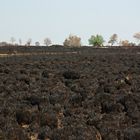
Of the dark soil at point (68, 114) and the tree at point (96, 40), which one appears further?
the tree at point (96, 40)

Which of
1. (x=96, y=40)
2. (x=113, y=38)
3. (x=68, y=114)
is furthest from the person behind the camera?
(x=113, y=38)

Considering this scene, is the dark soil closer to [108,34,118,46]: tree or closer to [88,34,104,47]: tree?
[88,34,104,47]: tree

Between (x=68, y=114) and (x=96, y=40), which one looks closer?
(x=68, y=114)

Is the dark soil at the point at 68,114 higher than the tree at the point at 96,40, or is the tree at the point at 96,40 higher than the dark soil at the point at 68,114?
the dark soil at the point at 68,114

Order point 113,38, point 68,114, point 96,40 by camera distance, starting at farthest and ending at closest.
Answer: point 113,38
point 96,40
point 68,114

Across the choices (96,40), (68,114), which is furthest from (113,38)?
(68,114)

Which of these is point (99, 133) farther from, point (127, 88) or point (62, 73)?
point (62, 73)

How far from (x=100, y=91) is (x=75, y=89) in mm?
1041

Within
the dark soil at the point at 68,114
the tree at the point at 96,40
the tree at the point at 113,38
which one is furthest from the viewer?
the tree at the point at 113,38

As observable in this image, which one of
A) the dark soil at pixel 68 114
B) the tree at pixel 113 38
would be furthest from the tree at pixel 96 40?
the dark soil at pixel 68 114

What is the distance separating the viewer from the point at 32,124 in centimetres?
1111

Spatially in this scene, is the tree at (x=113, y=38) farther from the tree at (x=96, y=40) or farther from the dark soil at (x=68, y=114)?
the dark soil at (x=68, y=114)

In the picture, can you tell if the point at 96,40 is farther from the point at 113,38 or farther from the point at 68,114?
the point at 68,114

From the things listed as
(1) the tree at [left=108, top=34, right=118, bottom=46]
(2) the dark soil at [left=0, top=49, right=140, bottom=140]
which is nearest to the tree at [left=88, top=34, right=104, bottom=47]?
(1) the tree at [left=108, top=34, right=118, bottom=46]
